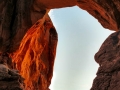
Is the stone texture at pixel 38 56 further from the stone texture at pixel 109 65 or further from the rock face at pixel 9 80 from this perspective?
the rock face at pixel 9 80

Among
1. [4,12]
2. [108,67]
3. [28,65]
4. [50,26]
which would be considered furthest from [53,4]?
[108,67]

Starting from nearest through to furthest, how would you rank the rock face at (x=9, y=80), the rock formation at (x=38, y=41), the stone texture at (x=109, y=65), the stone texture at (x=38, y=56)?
the rock face at (x=9, y=80) → the rock formation at (x=38, y=41) → the stone texture at (x=38, y=56) → the stone texture at (x=109, y=65)

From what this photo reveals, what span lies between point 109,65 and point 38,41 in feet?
31.5

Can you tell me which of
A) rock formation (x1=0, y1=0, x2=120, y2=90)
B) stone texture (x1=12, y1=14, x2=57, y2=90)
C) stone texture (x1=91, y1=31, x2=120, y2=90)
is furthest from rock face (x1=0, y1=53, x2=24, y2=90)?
stone texture (x1=91, y1=31, x2=120, y2=90)

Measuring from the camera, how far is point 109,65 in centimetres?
2816

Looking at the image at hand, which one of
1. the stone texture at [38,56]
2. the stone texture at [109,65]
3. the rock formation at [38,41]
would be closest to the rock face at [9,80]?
the rock formation at [38,41]

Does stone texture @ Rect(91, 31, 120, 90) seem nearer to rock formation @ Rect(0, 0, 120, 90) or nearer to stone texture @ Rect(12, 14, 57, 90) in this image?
rock formation @ Rect(0, 0, 120, 90)

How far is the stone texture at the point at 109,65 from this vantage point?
86.2 ft

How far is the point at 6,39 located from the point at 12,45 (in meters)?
0.88

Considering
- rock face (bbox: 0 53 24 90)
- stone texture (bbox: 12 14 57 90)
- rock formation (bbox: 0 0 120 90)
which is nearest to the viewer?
rock face (bbox: 0 53 24 90)

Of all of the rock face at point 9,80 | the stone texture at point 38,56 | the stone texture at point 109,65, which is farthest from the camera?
the stone texture at point 109,65

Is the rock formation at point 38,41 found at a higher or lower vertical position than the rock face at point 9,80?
higher

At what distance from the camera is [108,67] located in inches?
1107

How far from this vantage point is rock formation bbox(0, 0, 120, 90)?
18047 millimetres
